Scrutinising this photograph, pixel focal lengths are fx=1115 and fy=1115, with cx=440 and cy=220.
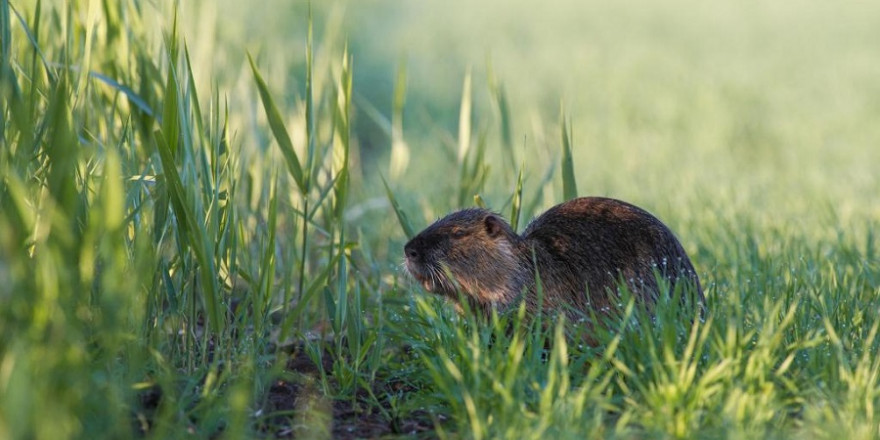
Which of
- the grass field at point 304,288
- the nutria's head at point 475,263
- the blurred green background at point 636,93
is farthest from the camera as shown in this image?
the blurred green background at point 636,93

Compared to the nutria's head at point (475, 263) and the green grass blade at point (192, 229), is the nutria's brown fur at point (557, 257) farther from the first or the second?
the green grass blade at point (192, 229)

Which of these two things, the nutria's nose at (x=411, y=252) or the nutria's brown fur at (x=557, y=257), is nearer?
the nutria's brown fur at (x=557, y=257)

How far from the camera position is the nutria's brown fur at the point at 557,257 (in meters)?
3.70

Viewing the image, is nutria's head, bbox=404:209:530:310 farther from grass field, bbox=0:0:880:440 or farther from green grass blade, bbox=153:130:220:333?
green grass blade, bbox=153:130:220:333

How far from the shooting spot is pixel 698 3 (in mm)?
17953

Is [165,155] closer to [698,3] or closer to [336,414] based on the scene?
[336,414]

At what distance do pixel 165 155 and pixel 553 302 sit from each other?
1.42 m

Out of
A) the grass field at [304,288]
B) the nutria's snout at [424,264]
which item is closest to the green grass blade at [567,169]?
the grass field at [304,288]

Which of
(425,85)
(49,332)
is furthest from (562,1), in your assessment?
(49,332)

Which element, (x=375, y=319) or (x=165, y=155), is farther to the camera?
(x=375, y=319)

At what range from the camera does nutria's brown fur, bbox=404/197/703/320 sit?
370 centimetres

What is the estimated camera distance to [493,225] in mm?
3852

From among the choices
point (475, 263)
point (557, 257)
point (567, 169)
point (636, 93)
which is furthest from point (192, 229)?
point (636, 93)

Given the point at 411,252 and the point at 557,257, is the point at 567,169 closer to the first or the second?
the point at 557,257
